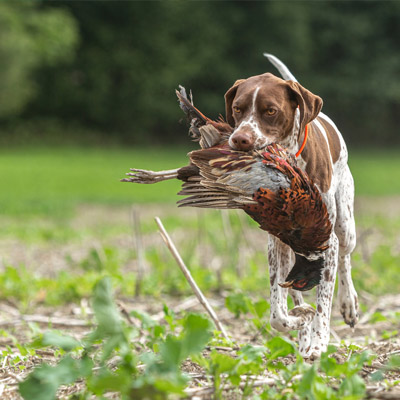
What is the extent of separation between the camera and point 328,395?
2.32 meters

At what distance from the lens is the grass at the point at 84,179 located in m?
14.2

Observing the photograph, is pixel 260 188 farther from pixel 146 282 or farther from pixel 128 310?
pixel 146 282

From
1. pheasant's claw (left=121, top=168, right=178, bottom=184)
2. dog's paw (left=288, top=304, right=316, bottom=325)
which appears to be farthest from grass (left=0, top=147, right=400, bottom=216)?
pheasant's claw (left=121, top=168, right=178, bottom=184)

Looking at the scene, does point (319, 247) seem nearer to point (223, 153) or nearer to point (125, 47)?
point (223, 153)

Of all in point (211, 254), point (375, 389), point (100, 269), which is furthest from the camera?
point (211, 254)

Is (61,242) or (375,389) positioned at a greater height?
(375,389)

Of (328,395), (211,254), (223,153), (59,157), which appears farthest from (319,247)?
(59,157)

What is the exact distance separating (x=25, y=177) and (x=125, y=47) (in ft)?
73.1

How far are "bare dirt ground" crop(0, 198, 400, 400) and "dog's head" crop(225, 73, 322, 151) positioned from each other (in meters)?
1.06

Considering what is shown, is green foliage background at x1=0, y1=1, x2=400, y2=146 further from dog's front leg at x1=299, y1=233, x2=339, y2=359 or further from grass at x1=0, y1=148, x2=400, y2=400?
dog's front leg at x1=299, y1=233, x2=339, y2=359

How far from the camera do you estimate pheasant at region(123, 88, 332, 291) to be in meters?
2.79

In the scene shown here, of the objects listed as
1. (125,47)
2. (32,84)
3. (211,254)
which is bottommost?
(211,254)

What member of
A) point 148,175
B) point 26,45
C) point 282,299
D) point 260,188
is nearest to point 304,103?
point 260,188

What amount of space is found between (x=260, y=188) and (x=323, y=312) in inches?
35.4
